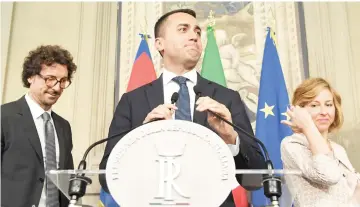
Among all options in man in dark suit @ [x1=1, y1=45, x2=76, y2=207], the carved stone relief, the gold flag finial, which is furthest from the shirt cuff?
the gold flag finial

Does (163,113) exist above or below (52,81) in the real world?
below

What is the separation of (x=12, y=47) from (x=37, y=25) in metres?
0.31

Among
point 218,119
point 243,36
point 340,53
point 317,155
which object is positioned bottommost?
point 317,155

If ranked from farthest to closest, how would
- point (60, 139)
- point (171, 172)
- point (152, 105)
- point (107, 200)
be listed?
point (60, 139), point (152, 105), point (107, 200), point (171, 172)

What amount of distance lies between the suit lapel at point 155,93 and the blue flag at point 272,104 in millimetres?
1315

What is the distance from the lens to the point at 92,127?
416cm

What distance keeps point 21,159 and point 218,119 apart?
3.30 ft

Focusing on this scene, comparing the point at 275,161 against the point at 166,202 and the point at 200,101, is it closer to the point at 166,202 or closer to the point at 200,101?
the point at 200,101

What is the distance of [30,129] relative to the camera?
2488mm

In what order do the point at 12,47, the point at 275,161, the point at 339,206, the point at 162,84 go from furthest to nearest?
the point at 12,47
the point at 275,161
the point at 162,84
the point at 339,206

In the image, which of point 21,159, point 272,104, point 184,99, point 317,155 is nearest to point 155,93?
point 184,99

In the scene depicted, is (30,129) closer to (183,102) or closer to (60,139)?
(60,139)

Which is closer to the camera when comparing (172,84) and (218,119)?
(218,119)

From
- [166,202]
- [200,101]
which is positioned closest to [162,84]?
[200,101]
